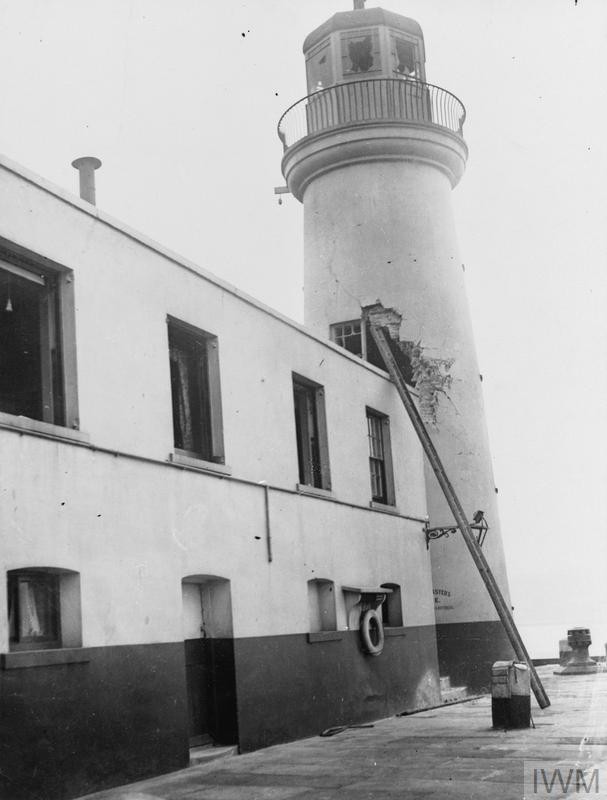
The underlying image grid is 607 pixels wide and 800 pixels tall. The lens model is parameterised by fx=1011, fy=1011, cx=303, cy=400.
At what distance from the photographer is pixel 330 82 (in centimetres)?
2122

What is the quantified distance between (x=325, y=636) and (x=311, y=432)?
3178 mm

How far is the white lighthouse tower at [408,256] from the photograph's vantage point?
1973 centimetres

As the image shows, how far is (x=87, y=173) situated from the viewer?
14344 millimetres

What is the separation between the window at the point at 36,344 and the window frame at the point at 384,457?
25.2 ft

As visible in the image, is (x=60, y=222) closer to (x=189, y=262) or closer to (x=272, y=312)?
(x=189, y=262)

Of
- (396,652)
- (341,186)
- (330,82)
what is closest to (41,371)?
(396,652)

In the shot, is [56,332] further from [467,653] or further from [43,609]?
[467,653]

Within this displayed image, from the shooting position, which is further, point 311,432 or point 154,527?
point 311,432

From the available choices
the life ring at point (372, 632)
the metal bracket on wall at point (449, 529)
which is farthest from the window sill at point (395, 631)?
the metal bracket on wall at point (449, 529)

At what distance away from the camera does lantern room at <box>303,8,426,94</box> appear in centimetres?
2109

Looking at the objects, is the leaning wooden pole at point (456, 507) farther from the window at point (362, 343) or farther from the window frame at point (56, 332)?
the window frame at point (56, 332)

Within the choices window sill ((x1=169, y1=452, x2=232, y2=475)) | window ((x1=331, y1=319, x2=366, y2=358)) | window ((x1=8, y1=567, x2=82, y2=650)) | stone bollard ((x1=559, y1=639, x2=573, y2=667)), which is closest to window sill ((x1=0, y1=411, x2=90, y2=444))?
window ((x1=8, y1=567, x2=82, y2=650))

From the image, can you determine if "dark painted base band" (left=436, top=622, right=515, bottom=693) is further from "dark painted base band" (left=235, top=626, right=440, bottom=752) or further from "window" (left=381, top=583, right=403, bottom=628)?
"window" (left=381, top=583, right=403, bottom=628)

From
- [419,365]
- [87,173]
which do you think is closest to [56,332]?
[87,173]
